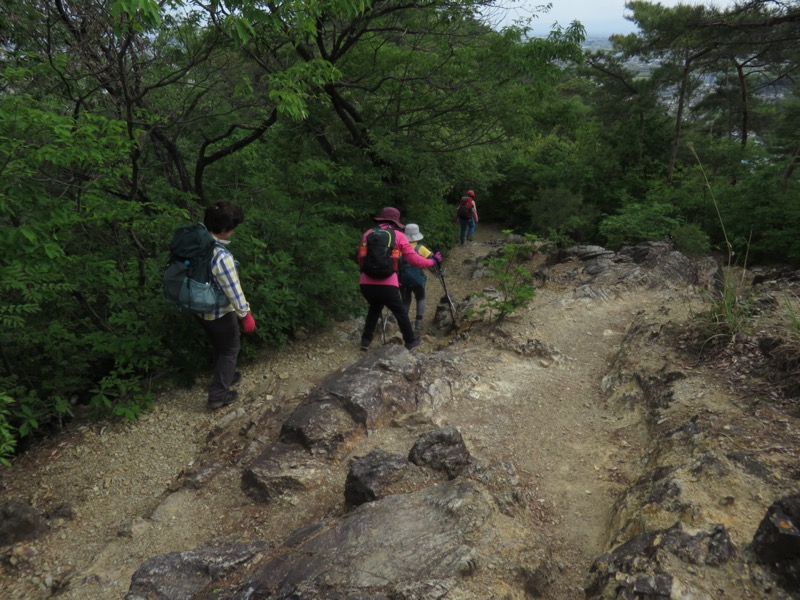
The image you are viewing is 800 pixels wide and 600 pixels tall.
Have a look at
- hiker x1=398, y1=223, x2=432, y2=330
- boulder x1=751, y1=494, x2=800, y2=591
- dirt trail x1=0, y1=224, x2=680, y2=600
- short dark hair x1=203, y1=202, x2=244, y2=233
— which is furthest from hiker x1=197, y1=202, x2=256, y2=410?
boulder x1=751, y1=494, x2=800, y2=591

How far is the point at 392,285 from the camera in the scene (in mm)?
5871

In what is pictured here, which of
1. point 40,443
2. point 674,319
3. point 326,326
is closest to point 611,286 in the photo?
point 674,319

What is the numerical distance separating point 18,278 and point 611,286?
8187 millimetres

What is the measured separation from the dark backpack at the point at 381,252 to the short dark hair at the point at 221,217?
1735 millimetres

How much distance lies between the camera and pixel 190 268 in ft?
13.8

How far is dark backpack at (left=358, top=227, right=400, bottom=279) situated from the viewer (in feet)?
18.5

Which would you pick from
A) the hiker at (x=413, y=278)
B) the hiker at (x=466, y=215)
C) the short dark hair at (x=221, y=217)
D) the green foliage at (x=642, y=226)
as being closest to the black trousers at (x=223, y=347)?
the short dark hair at (x=221, y=217)

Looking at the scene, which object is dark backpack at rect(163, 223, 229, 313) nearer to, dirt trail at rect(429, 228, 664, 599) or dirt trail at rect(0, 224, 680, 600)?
dirt trail at rect(0, 224, 680, 600)

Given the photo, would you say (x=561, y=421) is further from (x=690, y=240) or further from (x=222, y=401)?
(x=690, y=240)

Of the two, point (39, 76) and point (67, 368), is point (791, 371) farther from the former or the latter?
point (39, 76)

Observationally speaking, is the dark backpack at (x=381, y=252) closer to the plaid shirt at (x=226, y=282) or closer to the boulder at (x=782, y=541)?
the plaid shirt at (x=226, y=282)

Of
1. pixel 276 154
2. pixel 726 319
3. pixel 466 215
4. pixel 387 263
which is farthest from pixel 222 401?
pixel 466 215

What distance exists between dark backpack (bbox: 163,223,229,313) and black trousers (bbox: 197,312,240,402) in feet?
1.27

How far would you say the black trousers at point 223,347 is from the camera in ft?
15.1
